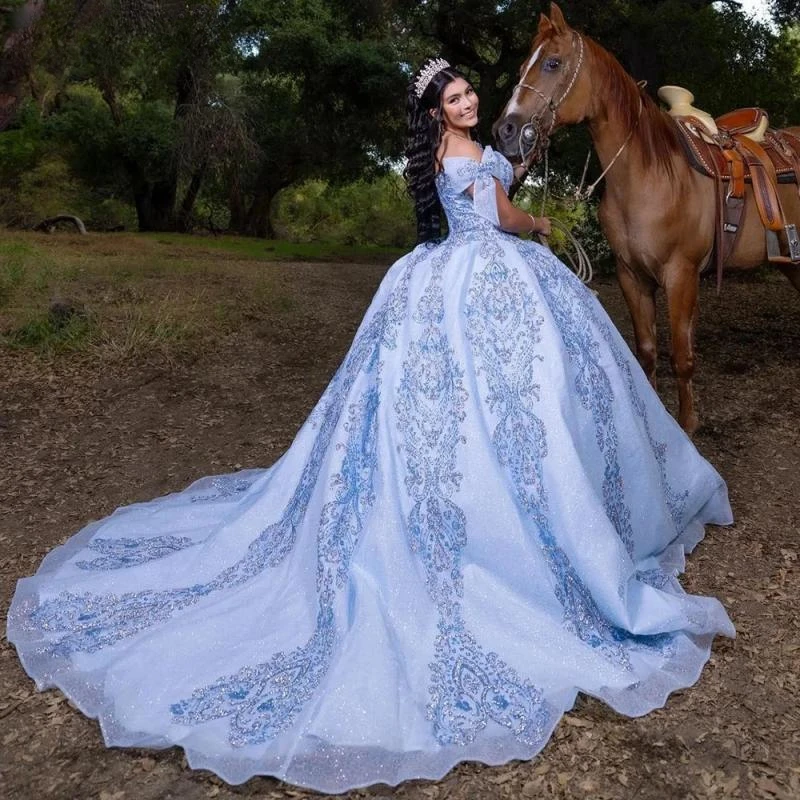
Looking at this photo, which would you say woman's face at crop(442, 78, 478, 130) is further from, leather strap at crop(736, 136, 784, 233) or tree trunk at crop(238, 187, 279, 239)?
tree trunk at crop(238, 187, 279, 239)

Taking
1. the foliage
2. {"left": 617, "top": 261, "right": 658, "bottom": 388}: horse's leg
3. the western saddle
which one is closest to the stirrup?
the western saddle

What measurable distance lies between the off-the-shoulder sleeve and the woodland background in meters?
0.79

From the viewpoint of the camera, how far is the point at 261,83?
12086mm

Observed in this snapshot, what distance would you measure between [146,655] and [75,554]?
853 mm

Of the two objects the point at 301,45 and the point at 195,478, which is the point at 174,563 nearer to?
the point at 195,478

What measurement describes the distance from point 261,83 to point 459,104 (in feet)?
34.9

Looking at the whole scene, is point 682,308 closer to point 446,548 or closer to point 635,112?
point 635,112

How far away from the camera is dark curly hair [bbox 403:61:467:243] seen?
2.44m

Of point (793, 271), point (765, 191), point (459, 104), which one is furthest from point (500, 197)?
point (793, 271)

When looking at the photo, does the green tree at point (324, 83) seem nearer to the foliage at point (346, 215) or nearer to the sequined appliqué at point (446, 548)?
the foliage at point (346, 215)

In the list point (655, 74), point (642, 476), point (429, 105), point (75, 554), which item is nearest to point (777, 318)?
point (655, 74)

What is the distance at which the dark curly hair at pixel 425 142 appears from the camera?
244 cm

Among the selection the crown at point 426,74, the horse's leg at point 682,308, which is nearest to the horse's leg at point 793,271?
the horse's leg at point 682,308

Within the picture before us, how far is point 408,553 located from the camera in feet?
7.88
